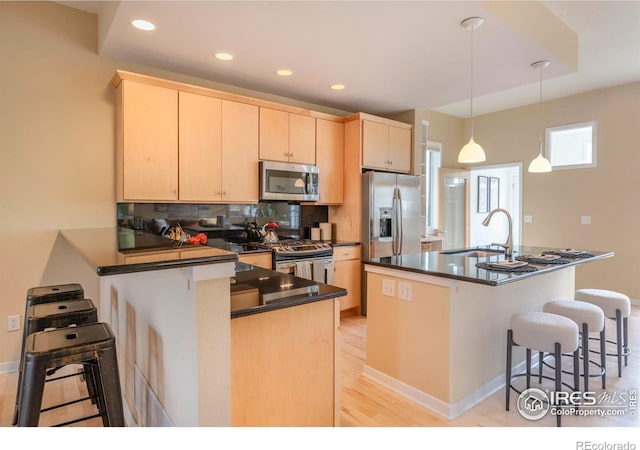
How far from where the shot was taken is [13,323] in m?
2.77

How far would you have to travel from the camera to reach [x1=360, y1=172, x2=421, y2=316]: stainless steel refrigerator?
4.11 m

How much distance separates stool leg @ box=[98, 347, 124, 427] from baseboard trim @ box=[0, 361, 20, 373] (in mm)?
2063

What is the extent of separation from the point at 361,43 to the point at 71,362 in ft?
8.76

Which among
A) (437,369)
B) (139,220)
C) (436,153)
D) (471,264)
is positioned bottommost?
(437,369)

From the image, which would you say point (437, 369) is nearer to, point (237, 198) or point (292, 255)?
point (292, 255)

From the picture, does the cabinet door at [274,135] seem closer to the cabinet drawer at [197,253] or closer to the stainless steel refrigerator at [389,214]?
the stainless steel refrigerator at [389,214]

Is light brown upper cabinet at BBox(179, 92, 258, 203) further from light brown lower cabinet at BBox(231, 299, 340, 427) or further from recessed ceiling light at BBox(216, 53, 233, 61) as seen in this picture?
light brown lower cabinet at BBox(231, 299, 340, 427)

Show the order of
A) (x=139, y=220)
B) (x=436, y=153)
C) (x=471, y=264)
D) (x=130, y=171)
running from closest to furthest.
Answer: (x=471, y=264)
(x=130, y=171)
(x=139, y=220)
(x=436, y=153)

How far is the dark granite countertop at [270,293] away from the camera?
135cm

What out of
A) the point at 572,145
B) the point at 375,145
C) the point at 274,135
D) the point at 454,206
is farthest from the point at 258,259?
the point at 572,145

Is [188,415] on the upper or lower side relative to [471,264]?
lower
